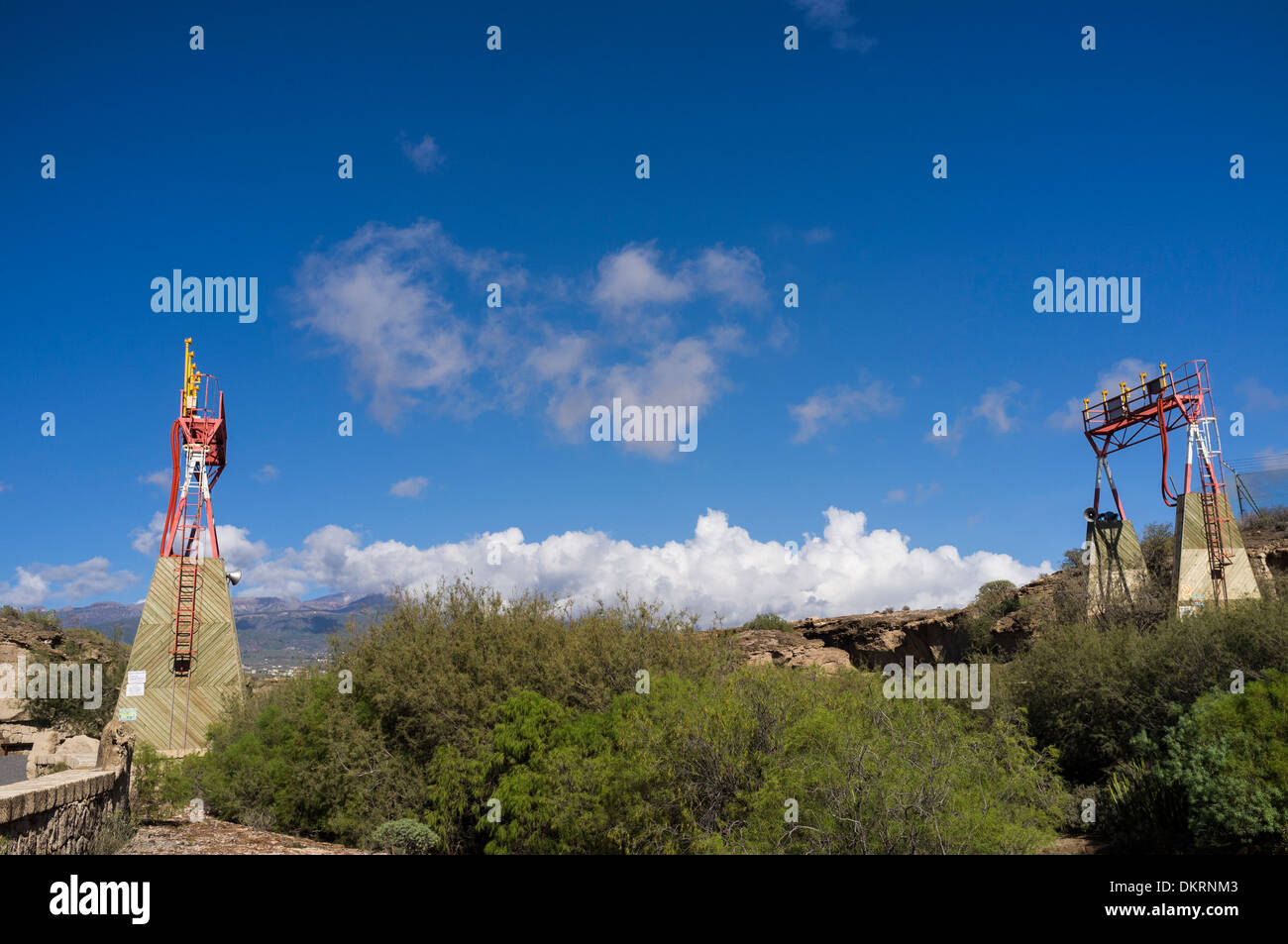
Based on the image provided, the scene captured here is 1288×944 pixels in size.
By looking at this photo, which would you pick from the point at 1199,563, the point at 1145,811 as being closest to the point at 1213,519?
the point at 1199,563

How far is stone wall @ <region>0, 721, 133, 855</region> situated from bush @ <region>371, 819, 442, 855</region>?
5254 mm

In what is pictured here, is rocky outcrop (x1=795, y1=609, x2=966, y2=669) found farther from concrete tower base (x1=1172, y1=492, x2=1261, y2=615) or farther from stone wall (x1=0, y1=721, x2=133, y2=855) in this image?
stone wall (x1=0, y1=721, x2=133, y2=855)

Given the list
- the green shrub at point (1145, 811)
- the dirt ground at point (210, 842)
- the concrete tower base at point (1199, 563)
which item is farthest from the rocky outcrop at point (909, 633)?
the dirt ground at point (210, 842)

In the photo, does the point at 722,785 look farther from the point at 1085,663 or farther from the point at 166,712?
the point at 166,712

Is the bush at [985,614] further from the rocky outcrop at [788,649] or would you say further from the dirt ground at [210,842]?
the dirt ground at [210,842]

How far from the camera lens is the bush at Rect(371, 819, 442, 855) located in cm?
1630

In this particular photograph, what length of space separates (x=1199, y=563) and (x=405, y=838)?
21.9 meters

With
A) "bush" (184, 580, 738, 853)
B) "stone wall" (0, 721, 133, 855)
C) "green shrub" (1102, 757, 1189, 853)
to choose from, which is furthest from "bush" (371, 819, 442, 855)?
"green shrub" (1102, 757, 1189, 853)

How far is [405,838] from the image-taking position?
16.4m

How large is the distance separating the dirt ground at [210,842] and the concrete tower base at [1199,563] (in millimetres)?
22050

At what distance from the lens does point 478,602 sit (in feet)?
70.0
